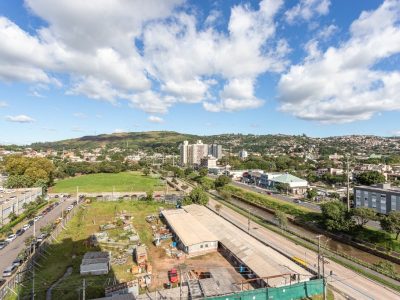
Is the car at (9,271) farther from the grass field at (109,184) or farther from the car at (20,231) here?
the grass field at (109,184)

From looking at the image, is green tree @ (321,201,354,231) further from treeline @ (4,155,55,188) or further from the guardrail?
treeline @ (4,155,55,188)

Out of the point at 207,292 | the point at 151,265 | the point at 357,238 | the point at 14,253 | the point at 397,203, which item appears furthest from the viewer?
the point at 397,203

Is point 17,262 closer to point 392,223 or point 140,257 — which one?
point 140,257

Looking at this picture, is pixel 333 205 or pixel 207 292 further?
pixel 333 205

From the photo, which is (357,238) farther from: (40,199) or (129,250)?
(40,199)

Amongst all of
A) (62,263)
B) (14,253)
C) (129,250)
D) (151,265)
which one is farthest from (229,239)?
(14,253)

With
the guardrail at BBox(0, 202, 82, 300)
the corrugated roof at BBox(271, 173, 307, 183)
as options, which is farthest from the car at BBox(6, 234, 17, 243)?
the corrugated roof at BBox(271, 173, 307, 183)

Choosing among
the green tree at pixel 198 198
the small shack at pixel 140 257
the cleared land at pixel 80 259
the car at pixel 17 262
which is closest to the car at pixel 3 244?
the cleared land at pixel 80 259

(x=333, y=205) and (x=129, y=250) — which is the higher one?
(x=333, y=205)
